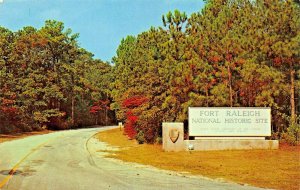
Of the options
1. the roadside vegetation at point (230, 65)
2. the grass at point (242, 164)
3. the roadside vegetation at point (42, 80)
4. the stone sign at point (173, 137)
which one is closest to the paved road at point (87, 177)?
the grass at point (242, 164)

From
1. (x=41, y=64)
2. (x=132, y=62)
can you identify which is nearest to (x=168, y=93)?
(x=132, y=62)

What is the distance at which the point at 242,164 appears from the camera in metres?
18.3

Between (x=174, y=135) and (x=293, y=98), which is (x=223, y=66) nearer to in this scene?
(x=293, y=98)

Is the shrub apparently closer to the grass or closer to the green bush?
the grass

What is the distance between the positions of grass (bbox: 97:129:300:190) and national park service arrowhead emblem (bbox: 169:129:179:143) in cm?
112

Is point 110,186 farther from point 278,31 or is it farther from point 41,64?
point 41,64

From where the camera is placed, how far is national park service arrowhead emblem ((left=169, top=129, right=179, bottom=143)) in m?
23.8

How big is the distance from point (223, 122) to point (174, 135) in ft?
11.2

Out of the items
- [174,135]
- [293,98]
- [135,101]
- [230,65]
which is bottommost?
[174,135]

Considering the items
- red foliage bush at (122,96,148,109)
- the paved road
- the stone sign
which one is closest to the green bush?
the stone sign

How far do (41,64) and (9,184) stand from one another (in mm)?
52203

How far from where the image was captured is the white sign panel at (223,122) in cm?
2425

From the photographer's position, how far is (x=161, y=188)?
1195cm

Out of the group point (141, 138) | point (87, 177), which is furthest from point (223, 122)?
point (87, 177)
